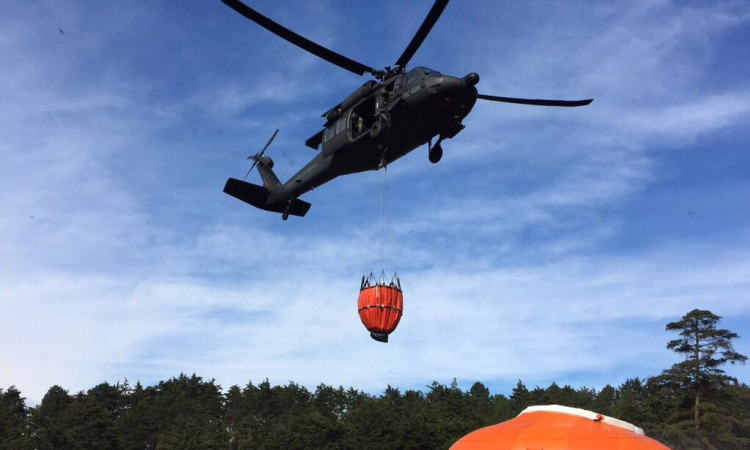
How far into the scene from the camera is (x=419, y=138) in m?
22.4

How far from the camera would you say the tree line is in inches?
2346

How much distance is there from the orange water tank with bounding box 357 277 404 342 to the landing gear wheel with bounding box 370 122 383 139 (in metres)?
5.02

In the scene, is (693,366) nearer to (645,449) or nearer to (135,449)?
(645,449)

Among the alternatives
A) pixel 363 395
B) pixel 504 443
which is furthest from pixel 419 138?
pixel 363 395

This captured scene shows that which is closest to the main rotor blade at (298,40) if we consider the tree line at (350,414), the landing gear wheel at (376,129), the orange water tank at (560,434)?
the landing gear wheel at (376,129)

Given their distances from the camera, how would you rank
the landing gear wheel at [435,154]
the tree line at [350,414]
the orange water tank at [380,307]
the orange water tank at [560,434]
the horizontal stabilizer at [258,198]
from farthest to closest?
the tree line at [350,414] → the horizontal stabilizer at [258,198] → the landing gear wheel at [435,154] → the orange water tank at [380,307] → the orange water tank at [560,434]

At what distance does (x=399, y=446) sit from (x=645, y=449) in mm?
56131

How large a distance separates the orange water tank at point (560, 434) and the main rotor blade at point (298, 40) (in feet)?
44.0

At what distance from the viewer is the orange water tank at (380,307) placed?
1931cm

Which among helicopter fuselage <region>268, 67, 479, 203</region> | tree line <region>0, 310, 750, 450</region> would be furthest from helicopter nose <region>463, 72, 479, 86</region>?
tree line <region>0, 310, 750, 450</region>

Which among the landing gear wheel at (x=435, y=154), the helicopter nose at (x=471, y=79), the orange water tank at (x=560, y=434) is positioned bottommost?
the orange water tank at (x=560, y=434)

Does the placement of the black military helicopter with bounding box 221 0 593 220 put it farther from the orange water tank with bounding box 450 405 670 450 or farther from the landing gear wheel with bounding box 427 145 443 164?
the orange water tank with bounding box 450 405 670 450

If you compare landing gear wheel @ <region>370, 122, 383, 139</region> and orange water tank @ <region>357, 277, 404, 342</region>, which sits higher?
landing gear wheel @ <region>370, 122, 383, 139</region>

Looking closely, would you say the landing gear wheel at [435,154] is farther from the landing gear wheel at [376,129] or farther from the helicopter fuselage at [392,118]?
the landing gear wheel at [376,129]
